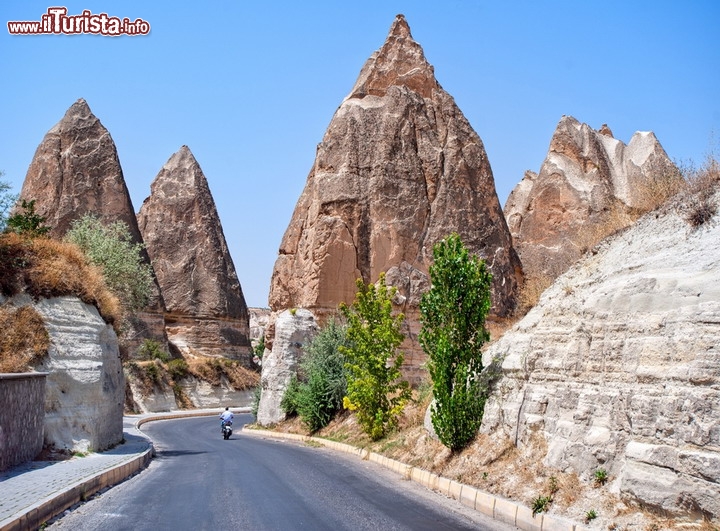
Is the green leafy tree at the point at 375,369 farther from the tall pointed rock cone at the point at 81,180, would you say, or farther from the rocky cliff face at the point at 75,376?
the tall pointed rock cone at the point at 81,180

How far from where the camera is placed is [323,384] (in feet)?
83.3

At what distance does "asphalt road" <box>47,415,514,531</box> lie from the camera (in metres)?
9.12

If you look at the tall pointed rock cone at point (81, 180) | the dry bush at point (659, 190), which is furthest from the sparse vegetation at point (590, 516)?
the tall pointed rock cone at point (81, 180)

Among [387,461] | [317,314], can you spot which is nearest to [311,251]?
[317,314]

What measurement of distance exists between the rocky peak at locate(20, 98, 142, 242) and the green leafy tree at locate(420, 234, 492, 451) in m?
45.7

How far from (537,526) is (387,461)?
25.3 ft

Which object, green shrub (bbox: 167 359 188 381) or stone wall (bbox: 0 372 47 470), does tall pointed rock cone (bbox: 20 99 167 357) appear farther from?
stone wall (bbox: 0 372 47 470)

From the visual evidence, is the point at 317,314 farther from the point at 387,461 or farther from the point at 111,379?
the point at 387,461

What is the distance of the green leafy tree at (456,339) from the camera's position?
13.1 m

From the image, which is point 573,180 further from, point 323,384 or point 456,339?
point 456,339

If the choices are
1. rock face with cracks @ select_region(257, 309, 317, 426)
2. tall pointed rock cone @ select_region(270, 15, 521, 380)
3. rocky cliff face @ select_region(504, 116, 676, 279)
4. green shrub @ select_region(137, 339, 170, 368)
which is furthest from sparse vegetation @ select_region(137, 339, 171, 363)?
rocky cliff face @ select_region(504, 116, 676, 279)

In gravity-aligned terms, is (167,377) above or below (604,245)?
below

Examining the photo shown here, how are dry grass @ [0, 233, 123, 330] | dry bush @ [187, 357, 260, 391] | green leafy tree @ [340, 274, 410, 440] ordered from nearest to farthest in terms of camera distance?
dry grass @ [0, 233, 123, 330], green leafy tree @ [340, 274, 410, 440], dry bush @ [187, 357, 260, 391]

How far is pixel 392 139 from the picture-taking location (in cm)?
3300
